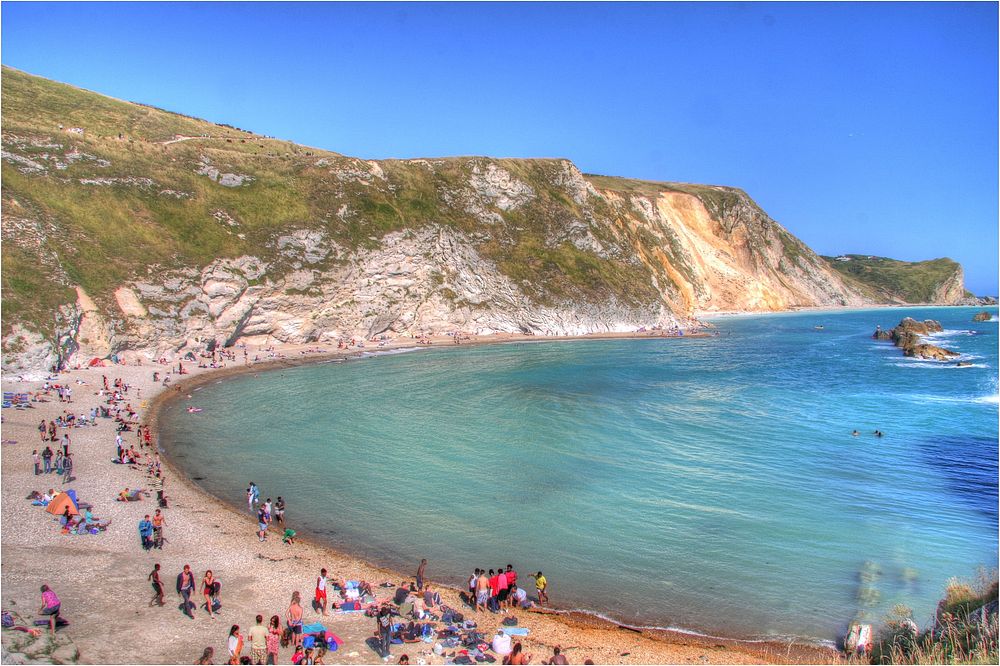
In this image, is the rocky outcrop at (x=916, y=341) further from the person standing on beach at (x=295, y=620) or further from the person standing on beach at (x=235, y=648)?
the person standing on beach at (x=235, y=648)

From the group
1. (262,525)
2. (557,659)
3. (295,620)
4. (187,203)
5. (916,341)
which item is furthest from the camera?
(916,341)

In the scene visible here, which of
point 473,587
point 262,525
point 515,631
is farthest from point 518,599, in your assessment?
point 262,525

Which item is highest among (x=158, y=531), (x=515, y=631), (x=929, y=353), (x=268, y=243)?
(x=268, y=243)

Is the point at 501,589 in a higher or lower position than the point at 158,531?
lower

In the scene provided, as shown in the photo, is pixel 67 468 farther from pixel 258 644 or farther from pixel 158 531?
pixel 258 644

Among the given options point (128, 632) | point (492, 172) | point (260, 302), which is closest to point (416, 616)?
point (128, 632)

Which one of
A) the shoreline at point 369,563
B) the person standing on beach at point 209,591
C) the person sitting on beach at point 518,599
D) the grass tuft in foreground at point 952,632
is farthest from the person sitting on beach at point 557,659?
the person standing on beach at point 209,591

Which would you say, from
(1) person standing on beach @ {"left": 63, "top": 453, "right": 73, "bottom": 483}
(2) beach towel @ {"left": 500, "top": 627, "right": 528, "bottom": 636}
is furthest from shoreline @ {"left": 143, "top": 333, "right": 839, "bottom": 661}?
(1) person standing on beach @ {"left": 63, "top": 453, "right": 73, "bottom": 483}
